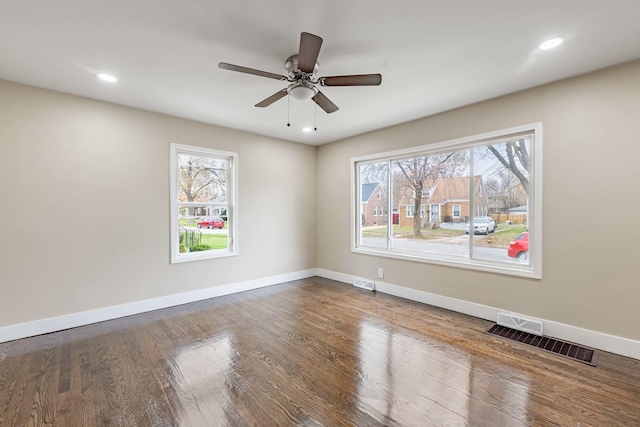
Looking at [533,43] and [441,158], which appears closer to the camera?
[533,43]

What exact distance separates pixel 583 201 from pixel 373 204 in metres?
2.69

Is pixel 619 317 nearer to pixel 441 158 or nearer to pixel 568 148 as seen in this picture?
pixel 568 148

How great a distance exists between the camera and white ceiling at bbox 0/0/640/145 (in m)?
1.86

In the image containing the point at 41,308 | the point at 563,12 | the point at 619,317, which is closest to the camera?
the point at 563,12

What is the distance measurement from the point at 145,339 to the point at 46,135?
2.46m

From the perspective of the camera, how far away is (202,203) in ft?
13.9

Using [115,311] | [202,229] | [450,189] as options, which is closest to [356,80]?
[450,189]

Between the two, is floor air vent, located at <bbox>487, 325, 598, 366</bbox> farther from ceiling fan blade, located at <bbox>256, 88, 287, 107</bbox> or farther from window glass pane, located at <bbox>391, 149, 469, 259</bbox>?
ceiling fan blade, located at <bbox>256, 88, 287, 107</bbox>

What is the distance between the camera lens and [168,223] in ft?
12.6

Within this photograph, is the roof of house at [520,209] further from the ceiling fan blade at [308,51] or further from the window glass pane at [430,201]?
the ceiling fan blade at [308,51]

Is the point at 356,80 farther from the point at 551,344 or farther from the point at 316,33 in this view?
the point at 551,344

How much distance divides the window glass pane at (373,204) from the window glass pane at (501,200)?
56.0 inches

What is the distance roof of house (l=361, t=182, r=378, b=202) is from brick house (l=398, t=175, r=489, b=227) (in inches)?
24.3

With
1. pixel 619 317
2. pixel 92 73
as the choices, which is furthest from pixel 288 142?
pixel 619 317
